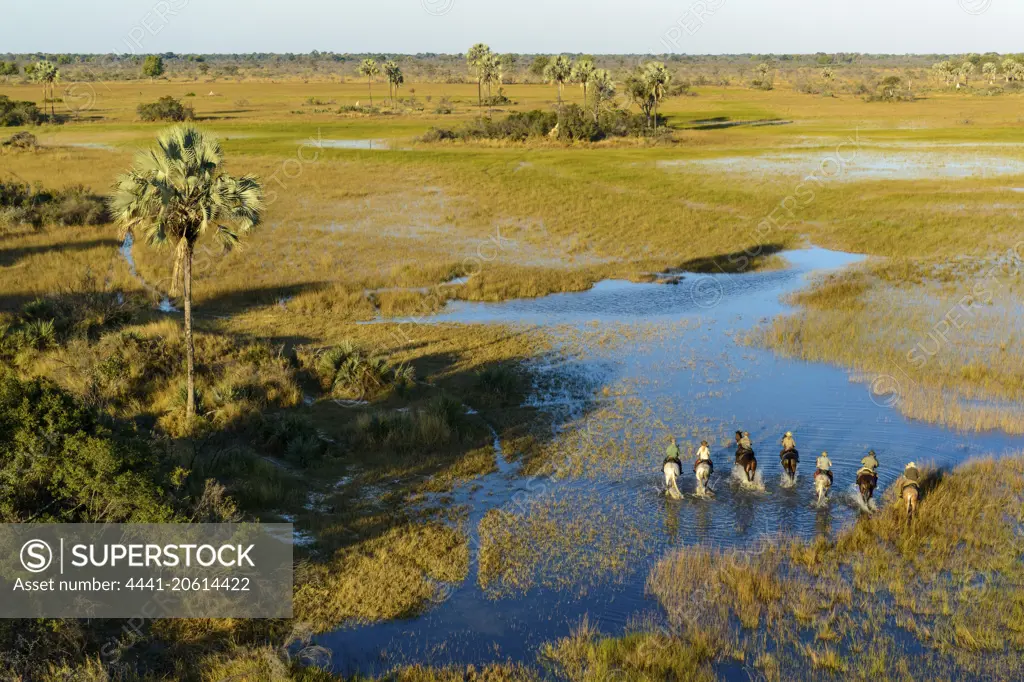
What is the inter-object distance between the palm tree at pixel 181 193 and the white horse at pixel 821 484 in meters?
14.9

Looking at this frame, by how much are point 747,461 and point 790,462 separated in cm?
102

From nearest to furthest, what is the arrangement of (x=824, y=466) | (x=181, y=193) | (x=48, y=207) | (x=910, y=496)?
(x=910, y=496) < (x=824, y=466) < (x=181, y=193) < (x=48, y=207)

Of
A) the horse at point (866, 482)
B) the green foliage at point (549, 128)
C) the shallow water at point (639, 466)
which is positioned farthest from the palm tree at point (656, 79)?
the horse at point (866, 482)

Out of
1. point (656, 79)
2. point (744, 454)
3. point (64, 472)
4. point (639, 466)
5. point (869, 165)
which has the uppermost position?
point (656, 79)

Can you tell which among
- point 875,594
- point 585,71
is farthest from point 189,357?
point 585,71

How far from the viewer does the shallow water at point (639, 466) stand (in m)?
14.2

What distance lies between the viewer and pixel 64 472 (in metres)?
15.0

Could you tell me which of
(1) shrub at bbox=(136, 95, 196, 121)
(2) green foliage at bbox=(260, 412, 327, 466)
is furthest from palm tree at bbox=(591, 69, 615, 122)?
(2) green foliage at bbox=(260, 412, 327, 466)

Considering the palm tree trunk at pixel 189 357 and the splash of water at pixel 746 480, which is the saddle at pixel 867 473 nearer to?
the splash of water at pixel 746 480

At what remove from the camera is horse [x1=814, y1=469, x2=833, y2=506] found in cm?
1789

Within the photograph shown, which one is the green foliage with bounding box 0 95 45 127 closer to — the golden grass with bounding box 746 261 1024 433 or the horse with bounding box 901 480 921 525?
the golden grass with bounding box 746 261 1024 433

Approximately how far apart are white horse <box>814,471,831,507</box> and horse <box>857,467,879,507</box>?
62cm

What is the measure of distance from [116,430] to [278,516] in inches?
142

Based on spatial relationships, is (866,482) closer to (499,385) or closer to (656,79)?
(499,385)
